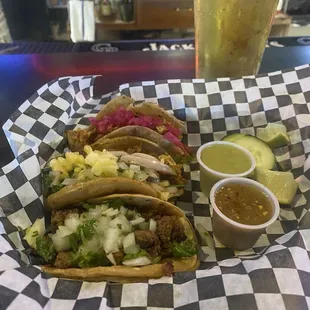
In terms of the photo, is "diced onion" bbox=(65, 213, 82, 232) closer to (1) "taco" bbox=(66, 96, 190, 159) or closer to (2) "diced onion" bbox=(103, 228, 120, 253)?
(2) "diced onion" bbox=(103, 228, 120, 253)

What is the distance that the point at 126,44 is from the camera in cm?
377

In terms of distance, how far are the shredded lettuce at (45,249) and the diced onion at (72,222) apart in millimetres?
124

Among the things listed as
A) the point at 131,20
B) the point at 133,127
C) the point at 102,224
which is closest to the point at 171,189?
the point at 133,127

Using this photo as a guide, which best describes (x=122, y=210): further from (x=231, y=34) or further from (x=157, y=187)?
(x=231, y=34)

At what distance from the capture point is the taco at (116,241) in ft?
6.07

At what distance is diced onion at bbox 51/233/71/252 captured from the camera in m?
1.94

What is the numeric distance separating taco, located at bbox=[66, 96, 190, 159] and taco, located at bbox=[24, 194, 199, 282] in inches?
21.6

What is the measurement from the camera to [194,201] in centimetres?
247

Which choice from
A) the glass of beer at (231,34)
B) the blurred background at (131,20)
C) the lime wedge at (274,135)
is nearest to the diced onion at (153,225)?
the lime wedge at (274,135)

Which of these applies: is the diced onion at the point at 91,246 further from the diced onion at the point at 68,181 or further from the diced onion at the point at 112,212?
the diced onion at the point at 68,181

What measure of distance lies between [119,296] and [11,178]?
92 cm

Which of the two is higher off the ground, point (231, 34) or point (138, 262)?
point (231, 34)

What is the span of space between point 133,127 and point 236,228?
91 centimetres

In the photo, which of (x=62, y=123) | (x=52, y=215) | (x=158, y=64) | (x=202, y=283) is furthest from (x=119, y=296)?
(x=158, y=64)
